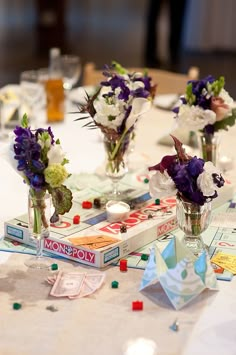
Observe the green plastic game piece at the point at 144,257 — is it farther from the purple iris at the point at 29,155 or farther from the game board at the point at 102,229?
the purple iris at the point at 29,155

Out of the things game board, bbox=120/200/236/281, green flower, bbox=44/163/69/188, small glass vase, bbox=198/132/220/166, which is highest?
green flower, bbox=44/163/69/188

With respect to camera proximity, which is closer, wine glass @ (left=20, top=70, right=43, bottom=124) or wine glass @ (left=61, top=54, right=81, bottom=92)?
wine glass @ (left=20, top=70, right=43, bottom=124)

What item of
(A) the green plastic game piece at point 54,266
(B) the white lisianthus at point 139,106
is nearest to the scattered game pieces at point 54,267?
(A) the green plastic game piece at point 54,266

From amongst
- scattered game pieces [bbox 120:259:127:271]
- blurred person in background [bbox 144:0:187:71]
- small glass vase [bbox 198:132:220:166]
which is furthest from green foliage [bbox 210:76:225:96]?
blurred person in background [bbox 144:0:187:71]

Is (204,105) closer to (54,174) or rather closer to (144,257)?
(144,257)

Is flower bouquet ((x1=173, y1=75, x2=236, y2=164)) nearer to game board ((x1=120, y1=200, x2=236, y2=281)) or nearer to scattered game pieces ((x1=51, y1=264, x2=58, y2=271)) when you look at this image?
game board ((x1=120, y1=200, x2=236, y2=281))

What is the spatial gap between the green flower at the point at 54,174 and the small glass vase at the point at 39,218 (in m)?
0.08

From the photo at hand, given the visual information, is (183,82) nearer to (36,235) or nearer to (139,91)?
(139,91)

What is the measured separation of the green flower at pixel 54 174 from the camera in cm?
174

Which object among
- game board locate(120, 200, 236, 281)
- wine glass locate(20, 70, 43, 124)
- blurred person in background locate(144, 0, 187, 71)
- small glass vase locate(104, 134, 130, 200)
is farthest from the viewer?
blurred person in background locate(144, 0, 187, 71)

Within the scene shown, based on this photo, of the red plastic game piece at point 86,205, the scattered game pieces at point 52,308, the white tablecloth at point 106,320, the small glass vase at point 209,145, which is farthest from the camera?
the small glass vase at point 209,145

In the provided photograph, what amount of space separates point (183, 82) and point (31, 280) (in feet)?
6.60

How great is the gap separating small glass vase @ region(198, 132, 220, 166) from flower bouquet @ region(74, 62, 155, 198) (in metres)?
0.23

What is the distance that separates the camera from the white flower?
2.36 metres
